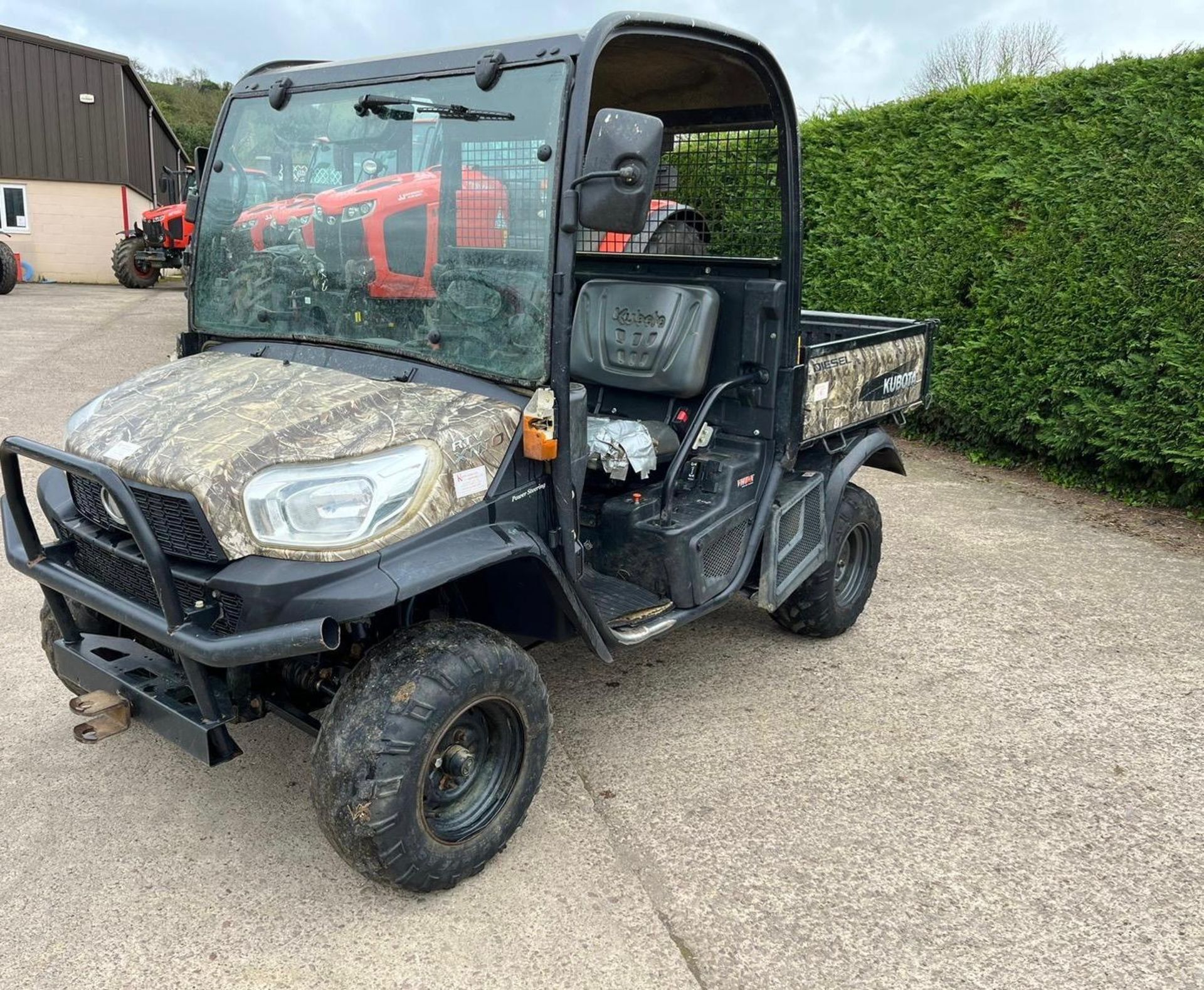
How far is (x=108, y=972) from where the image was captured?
2.43m

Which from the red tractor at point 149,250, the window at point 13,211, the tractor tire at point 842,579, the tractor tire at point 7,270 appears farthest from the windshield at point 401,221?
the window at point 13,211

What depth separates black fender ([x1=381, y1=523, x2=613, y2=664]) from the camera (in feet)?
8.05

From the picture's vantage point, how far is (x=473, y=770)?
2.83 metres

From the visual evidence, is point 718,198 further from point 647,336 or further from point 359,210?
point 359,210

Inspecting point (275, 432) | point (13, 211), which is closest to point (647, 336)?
point (275, 432)

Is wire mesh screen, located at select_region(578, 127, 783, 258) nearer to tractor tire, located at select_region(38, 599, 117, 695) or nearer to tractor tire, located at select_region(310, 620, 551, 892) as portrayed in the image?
tractor tire, located at select_region(310, 620, 551, 892)

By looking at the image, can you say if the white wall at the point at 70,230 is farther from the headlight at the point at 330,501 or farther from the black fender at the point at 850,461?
the headlight at the point at 330,501

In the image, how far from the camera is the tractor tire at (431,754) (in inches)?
97.0

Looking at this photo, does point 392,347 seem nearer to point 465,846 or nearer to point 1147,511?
point 465,846

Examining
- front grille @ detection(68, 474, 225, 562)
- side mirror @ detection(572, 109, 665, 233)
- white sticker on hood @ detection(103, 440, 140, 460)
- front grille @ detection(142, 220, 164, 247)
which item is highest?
side mirror @ detection(572, 109, 665, 233)

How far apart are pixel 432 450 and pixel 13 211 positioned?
23823 mm

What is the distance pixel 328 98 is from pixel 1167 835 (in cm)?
341

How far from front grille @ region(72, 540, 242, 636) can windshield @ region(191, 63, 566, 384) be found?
2.91ft

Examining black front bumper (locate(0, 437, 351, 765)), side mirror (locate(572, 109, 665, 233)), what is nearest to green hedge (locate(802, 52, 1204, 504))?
side mirror (locate(572, 109, 665, 233))
